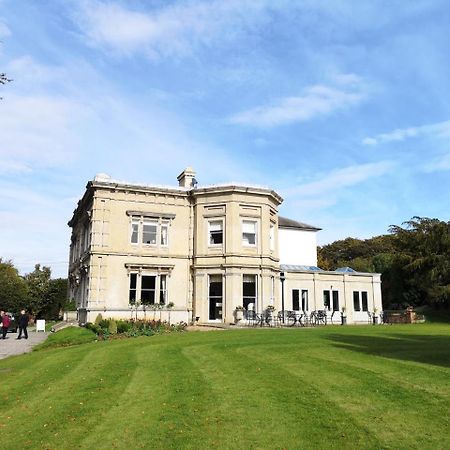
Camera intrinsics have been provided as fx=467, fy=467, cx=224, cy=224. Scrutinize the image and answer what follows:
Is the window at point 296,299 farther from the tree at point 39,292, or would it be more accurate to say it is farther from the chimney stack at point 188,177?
the tree at point 39,292

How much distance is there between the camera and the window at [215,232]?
102 ft

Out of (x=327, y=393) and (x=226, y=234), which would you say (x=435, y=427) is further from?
(x=226, y=234)

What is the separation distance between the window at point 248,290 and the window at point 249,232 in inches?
89.6

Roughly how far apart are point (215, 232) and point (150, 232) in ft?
14.2

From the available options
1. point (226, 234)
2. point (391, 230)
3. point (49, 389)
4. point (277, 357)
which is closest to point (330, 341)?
point (277, 357)

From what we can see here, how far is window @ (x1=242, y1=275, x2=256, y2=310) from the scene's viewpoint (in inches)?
1209

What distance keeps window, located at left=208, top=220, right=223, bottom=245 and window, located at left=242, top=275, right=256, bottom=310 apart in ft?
9.83

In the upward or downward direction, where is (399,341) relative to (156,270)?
downward

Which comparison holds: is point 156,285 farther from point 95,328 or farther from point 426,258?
point 426,258

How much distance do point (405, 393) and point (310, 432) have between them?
8.28 ft

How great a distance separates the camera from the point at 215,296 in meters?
30.7

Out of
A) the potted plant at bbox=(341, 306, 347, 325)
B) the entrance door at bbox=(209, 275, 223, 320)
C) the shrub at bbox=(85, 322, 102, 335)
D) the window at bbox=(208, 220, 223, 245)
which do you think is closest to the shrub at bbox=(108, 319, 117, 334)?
the shrub at bbox=(85, 322, 102, 335)

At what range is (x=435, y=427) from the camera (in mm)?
6715

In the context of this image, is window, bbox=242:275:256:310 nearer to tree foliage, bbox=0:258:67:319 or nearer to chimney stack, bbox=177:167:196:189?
chimney stack, bbox=177:167:196:189
